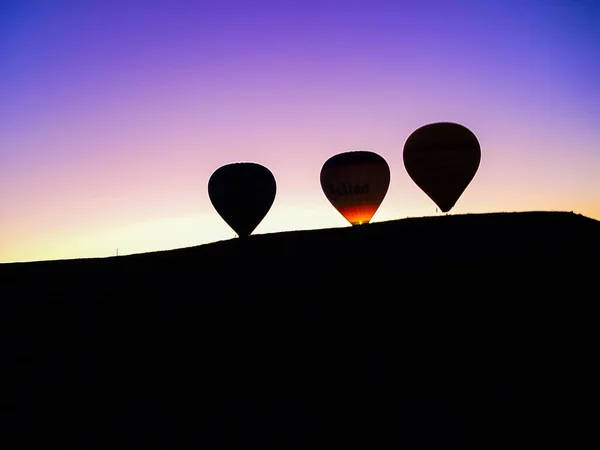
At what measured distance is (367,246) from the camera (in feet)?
71.9

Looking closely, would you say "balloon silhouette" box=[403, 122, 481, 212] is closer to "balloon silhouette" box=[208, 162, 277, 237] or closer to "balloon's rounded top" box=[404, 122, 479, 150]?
"balloon's rounded top" box=[404, 122, 479, 150]

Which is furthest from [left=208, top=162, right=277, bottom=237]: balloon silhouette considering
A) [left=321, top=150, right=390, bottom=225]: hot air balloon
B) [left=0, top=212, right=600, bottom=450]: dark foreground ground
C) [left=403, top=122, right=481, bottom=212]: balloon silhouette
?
[left=403, top=122, right=481, bottom=212]: balloon silhouette

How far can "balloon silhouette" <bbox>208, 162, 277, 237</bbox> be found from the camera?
95.9ft

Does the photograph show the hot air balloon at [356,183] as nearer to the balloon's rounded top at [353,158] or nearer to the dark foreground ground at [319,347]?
the balloon's rounded top at [353,158]

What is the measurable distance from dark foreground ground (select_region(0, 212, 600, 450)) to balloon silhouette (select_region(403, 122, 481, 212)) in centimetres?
505

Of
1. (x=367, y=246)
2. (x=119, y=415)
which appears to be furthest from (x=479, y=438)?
(x=367, y=246)

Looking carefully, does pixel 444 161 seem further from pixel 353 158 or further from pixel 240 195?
pixel 240 195

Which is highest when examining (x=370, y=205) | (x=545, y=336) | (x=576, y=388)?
(x=370, y=205)

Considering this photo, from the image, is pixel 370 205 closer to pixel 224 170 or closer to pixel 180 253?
pixel 224 170

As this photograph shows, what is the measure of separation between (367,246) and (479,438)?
10.8 meters

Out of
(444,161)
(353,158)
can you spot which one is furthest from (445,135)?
(353,158)

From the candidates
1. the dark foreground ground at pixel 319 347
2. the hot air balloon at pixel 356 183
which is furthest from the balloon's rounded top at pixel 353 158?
the dark foreground ground at pixel 319 347

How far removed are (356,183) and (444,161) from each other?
3981 millimetres

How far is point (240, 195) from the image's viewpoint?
29.2m
